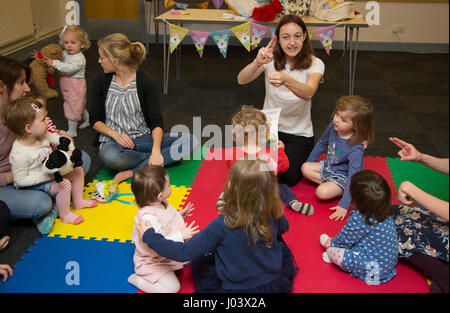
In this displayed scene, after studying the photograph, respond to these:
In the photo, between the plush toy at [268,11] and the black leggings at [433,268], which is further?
the plush toy at [268,11]

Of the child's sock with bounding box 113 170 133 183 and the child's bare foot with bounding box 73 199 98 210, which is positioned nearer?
the child's bare foot with bounding box 73 199 98 210

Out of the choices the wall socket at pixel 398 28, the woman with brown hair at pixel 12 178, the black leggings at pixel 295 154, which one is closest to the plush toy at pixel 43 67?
the woman with brown hair at pixel 12 178

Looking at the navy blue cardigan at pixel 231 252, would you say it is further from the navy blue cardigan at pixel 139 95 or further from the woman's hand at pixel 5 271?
the navy blue cardigan at pixel 139 95

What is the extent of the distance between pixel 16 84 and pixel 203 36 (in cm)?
226

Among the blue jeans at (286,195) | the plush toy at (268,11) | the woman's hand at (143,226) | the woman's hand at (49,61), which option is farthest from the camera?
the plush toy at (268,11)

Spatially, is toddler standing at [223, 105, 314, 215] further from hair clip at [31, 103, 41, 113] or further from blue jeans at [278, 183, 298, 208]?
hair clip at [31, 103, 41, 113]

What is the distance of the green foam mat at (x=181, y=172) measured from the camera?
300 centimetres

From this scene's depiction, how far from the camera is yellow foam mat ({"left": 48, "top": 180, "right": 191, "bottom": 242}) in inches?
95.3

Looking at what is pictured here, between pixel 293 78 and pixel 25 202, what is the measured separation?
178cm

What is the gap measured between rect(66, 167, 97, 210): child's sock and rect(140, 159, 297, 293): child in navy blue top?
2.96 ft

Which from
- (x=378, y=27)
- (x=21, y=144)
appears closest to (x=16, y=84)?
(x=21, y=144)

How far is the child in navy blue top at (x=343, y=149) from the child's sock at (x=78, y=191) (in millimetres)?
1460

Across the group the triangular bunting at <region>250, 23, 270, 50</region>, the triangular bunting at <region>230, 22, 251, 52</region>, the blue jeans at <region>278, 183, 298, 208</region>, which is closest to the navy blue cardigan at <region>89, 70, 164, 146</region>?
the blue jeans at <region>278, 183, 298, 208</region>

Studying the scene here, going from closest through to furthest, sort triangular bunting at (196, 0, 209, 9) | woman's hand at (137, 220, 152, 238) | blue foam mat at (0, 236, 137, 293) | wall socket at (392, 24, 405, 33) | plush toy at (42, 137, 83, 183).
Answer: woman's hand at (137, 220, 152, 238), blue foam mat at (0, 236, 137, 293), plush toy at (42, 137, 83, 183), triangular bunting at (196, 0, 209, 9), wall socket at (392, 24, 405, 33)
